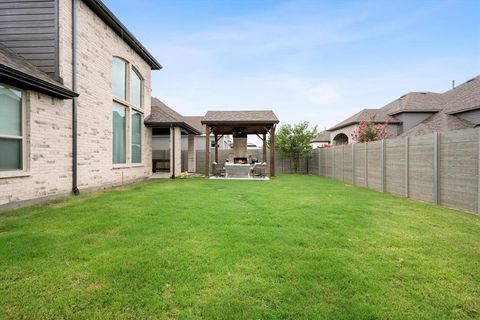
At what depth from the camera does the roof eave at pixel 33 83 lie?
5594 millimetres

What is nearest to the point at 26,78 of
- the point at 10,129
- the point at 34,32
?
the point at 10,129

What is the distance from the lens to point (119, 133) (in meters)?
11.6

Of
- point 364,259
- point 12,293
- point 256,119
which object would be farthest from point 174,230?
point 256,119

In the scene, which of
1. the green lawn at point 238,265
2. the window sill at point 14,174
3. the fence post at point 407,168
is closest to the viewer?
the green lawn at point 238,265

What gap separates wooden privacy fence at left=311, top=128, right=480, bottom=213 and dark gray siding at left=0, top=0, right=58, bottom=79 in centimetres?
1123

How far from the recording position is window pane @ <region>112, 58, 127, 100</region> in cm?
1128

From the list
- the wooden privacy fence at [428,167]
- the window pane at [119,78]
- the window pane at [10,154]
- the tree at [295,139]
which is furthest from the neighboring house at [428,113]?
the window pane at [10,154]

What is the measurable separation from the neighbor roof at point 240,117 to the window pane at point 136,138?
3.83 m

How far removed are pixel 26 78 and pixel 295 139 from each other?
17235 mm

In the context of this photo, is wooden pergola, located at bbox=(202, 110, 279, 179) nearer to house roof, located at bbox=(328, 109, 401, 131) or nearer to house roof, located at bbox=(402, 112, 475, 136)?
house roof, located at bbox=(402, 112, 475, 136)

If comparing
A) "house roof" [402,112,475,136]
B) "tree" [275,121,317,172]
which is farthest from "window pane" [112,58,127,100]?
"house roof" [402,112,475,136]

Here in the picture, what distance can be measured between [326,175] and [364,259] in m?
14.4

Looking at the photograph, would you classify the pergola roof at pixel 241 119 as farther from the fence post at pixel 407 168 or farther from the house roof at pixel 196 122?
the house roof at pixel 196 122

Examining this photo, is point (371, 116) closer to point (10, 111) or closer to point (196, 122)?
point (196, 122)
